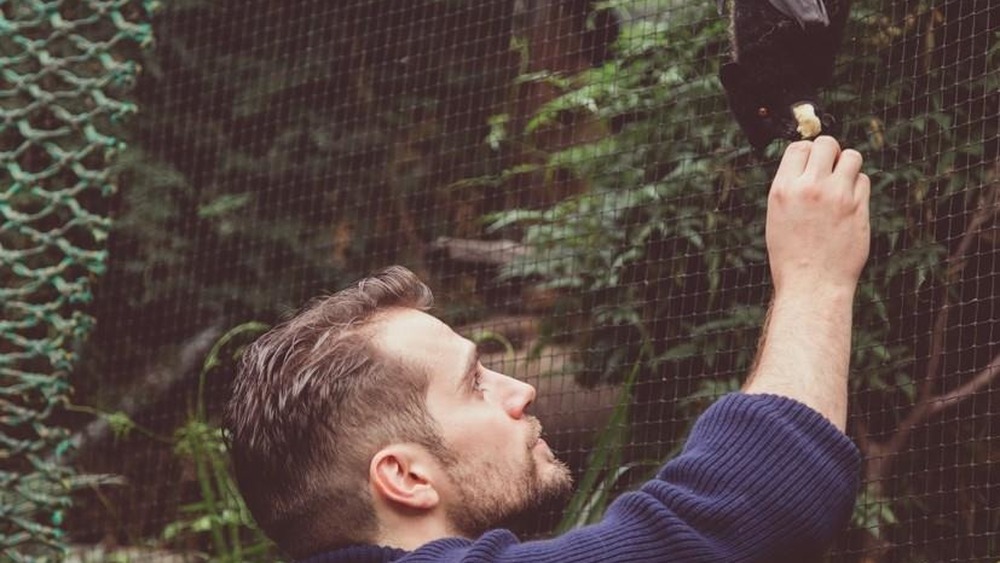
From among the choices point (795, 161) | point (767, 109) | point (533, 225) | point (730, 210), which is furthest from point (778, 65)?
point (533, 225)

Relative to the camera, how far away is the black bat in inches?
58.4

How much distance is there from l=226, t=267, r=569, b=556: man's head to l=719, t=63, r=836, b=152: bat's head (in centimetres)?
39

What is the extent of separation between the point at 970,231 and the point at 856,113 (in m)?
0.30

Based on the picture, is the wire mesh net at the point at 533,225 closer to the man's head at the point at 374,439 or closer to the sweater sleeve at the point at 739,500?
the man's head at the point at 374,439

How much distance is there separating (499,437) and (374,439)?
0.43 feet

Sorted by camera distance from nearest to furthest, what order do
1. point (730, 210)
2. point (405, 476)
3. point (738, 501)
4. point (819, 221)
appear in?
point (738, 501)
point (819, 221)
point (405, 476)
point (730, 210)

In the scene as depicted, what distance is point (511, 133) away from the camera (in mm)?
3793

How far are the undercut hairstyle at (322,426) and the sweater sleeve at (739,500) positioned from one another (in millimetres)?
226

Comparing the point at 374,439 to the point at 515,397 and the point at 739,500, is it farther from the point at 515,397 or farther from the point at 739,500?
the point at 739,500

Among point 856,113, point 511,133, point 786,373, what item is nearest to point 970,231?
point 856,113

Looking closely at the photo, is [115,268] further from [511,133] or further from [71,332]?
[511,133]

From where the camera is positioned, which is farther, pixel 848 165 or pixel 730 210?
pixel 730 210

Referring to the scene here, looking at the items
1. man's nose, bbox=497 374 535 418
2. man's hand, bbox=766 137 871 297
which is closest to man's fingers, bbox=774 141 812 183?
man's hand, bbox=766 137 871 297

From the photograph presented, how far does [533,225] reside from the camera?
3.38 m
